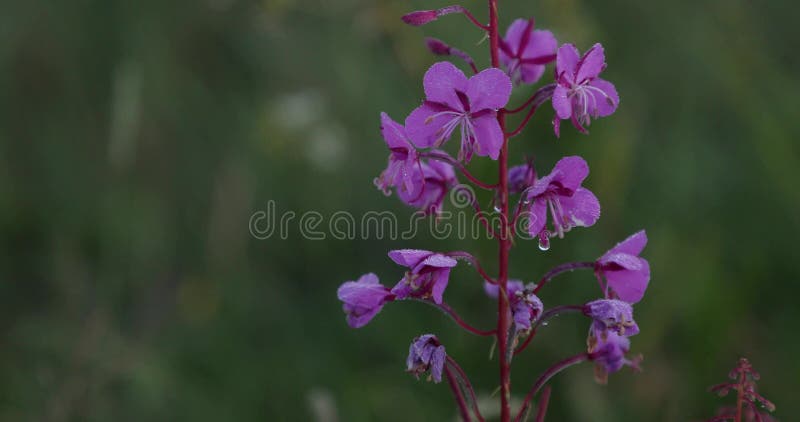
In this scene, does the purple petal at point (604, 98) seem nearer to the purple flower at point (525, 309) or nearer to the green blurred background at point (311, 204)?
the purple flower at point (525, 309)

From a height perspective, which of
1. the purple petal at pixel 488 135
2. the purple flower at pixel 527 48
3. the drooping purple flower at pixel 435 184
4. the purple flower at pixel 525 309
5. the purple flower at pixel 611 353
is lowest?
the purple flower at pixel 611 353

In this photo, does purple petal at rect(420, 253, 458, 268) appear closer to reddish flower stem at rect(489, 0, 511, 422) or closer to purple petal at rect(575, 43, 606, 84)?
reddish flower stem at rect(489, 0, 511, 422)

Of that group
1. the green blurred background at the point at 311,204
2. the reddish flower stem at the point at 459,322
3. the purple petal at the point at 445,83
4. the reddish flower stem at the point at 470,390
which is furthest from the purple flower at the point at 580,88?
the green blurred background at the point at 311,204

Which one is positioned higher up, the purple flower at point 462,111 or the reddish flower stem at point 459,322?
the purple flower at point 462,111

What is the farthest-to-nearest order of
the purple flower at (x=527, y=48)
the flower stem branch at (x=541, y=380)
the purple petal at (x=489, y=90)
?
the purple flower at (x=527, y=48), the flower stem branch at (x=541, y=380), the purple petal at (x=489, y=90)

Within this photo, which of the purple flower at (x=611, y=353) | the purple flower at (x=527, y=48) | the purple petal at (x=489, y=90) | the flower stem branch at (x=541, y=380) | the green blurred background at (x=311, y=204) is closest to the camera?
the purple petal at (x=489, y=90)

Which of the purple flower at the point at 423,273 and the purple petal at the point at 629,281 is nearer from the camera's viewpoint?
the purple flower at the point at 423,273

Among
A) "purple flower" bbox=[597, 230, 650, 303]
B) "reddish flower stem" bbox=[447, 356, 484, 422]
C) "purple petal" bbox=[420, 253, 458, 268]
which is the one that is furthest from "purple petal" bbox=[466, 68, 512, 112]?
"reddish flower stem" bbox=[447, 356, 484, 422]

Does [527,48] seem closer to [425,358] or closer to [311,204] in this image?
[425,358]
